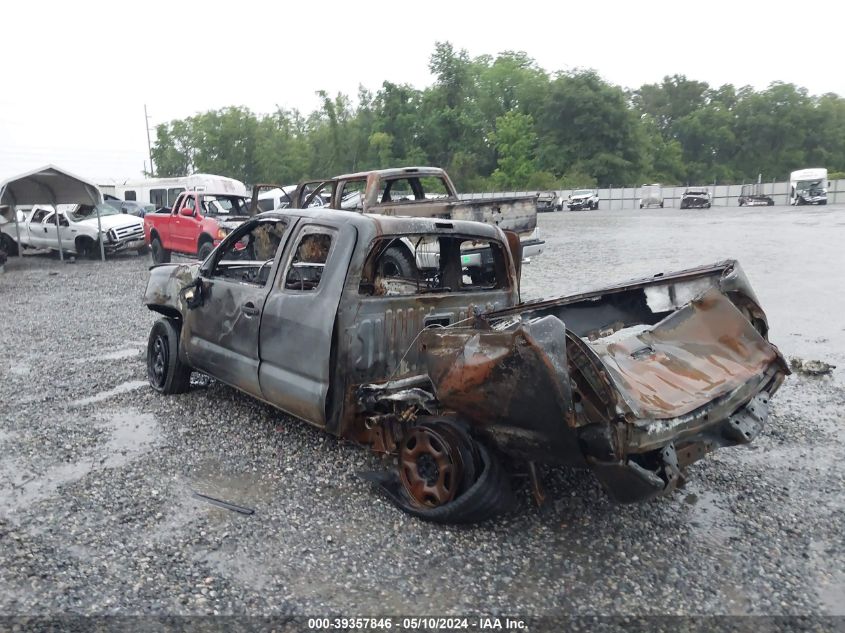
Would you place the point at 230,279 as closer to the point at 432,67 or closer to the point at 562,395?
the point at 562,395

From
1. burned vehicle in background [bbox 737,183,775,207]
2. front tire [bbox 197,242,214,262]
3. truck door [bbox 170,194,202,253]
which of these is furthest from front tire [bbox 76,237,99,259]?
burned vehicle in background [bbox 737,183,775,207]

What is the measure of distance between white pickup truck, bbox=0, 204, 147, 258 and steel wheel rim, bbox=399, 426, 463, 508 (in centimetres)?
1804

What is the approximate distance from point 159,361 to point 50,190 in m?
15.5

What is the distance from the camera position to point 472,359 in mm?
3740

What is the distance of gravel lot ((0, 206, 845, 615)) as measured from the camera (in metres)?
3.40

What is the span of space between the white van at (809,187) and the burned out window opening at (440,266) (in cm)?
4546

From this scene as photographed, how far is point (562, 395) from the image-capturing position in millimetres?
3414

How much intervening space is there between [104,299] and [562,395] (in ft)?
38.5

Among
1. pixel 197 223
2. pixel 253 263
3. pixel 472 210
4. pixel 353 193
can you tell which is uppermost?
pixel 353 193

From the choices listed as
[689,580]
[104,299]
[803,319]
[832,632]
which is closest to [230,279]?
[689,580]

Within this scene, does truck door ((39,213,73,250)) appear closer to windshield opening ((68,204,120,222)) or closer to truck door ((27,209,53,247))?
truck door ((27,209,53,247))

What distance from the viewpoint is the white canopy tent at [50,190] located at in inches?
728

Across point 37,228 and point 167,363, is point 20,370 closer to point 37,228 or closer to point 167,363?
point 167,363

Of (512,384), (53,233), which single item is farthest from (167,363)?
(53,233)
